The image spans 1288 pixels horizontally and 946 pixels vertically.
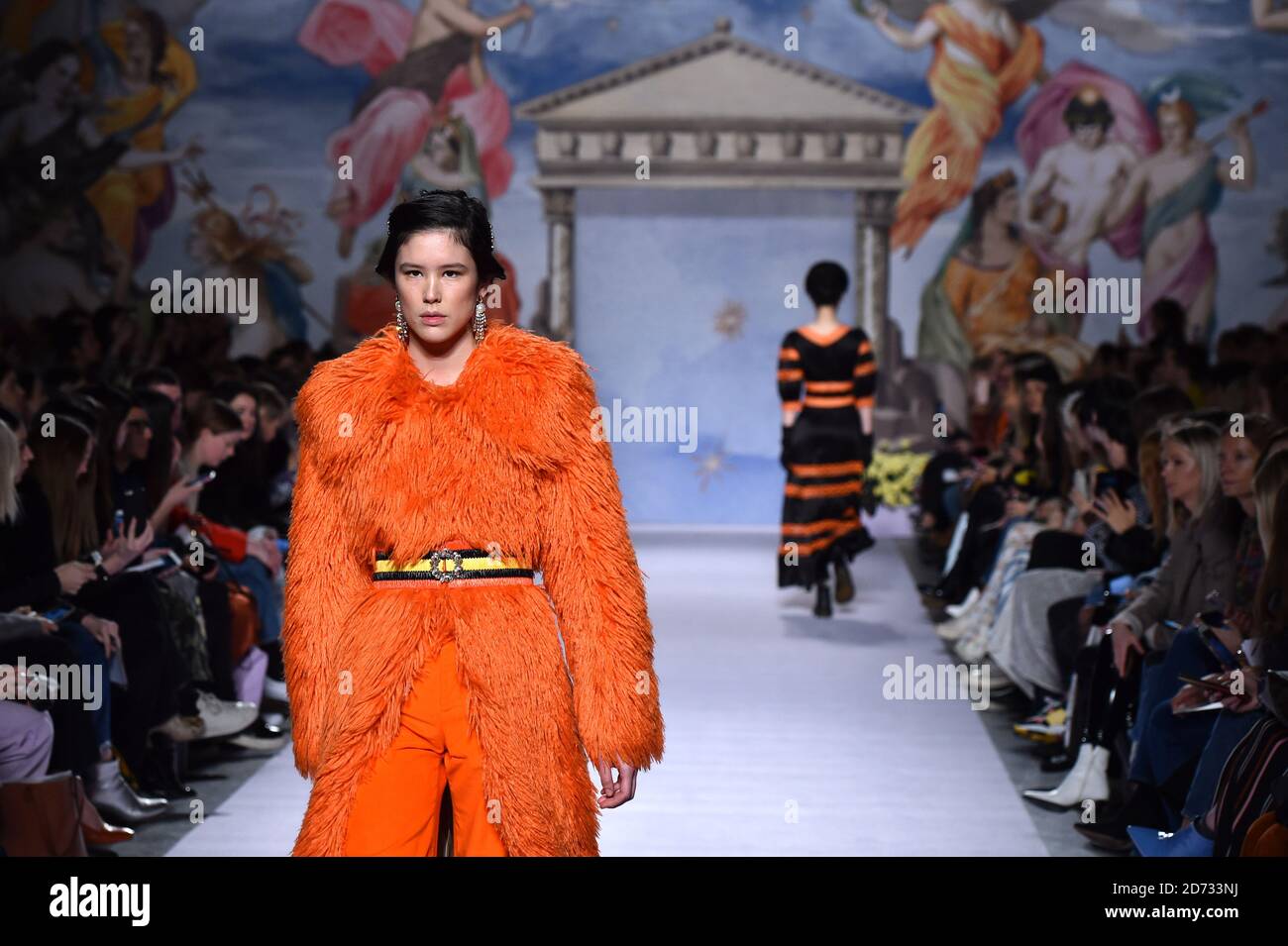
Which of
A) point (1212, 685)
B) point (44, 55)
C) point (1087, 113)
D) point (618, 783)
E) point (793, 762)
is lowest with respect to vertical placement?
point (793, 762)

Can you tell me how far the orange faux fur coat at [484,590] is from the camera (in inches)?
98.1

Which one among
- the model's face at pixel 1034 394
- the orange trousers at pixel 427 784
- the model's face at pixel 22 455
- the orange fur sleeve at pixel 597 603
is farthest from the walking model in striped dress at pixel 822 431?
the orange trousers at pixel 427 784

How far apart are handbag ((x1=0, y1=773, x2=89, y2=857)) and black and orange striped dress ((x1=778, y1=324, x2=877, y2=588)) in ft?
15.2

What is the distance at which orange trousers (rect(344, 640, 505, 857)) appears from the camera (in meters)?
2.46

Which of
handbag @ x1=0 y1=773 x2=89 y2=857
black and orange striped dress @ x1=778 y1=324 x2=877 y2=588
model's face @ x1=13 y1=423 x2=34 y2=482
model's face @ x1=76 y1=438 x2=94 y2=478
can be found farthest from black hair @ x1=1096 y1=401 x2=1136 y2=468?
handbag @ x1=0 y1=773 x2=89 y2=857

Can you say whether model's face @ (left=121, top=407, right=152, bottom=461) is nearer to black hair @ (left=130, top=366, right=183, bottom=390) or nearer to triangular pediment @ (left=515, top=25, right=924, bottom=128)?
black hair @ (left=130, top=366, right=183, bottom=390)

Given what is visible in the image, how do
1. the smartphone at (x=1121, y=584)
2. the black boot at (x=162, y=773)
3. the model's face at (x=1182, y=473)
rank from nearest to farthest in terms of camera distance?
1. the model's face at (x=1182, y=473)
2. the black boot at (x=162, y=773)
3. the smartphone at (x=1121, y=584)

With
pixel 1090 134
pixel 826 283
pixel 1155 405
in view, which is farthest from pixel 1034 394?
pixel 1090 134

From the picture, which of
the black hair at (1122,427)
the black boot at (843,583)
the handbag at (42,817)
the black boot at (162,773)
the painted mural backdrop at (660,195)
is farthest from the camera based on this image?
the painted mural backdrop at (660,195)

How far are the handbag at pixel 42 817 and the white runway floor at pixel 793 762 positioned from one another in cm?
55

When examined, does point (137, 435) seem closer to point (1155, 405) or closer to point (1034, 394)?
point (1155, 405)

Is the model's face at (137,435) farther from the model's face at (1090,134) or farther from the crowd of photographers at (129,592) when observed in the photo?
the model's face at (1090,134)

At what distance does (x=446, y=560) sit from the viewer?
2.55 meters

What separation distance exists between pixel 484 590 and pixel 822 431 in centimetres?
566
